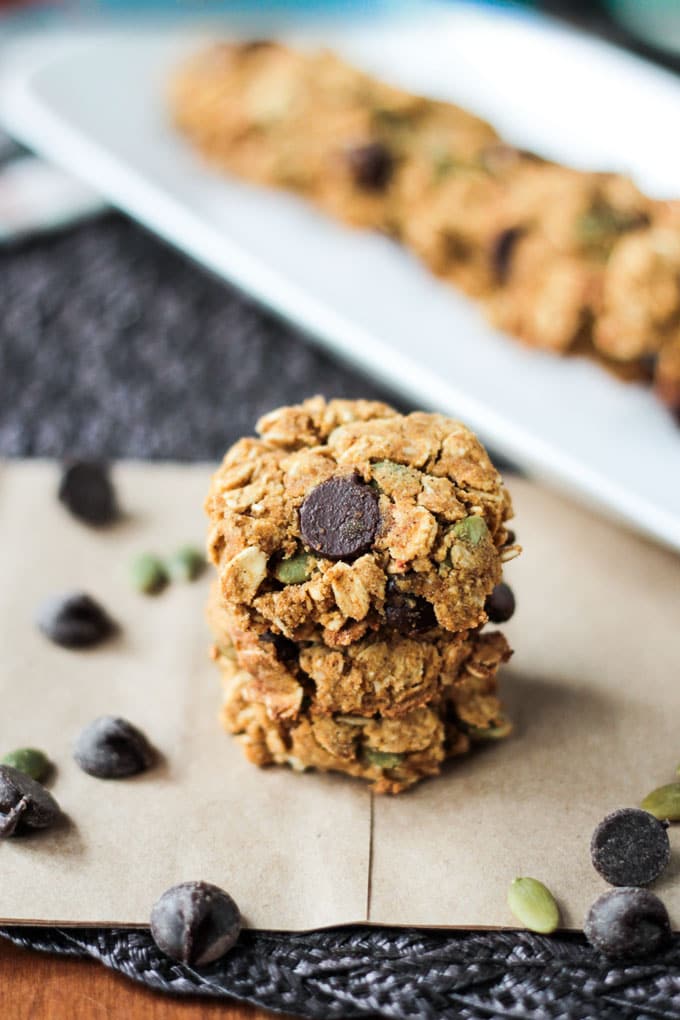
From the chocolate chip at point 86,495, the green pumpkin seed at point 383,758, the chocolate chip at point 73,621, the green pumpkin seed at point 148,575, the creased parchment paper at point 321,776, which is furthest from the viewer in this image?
the chocolate chip at point 86,495

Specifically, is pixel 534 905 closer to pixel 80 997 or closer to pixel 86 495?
pixel 80 997

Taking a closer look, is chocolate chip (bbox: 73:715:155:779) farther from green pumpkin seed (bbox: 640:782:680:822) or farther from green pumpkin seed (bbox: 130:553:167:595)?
green pumpkin seed (bbox: 640:782:680:822)

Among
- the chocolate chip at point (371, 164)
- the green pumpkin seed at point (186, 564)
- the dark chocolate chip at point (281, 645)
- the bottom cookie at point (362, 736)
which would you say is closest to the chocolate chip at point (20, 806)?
the bottom cookie at point (362, 736)

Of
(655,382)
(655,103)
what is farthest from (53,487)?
(655,103)

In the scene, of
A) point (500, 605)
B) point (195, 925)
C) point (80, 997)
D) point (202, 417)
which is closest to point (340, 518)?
point (500, 605)

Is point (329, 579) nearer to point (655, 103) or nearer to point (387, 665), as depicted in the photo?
point (387, 665)

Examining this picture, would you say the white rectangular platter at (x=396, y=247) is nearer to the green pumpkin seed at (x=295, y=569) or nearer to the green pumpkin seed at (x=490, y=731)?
the green pumpkin seed at (x=490, y=731)
